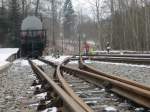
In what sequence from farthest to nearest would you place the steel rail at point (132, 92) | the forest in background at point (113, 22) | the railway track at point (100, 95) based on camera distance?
the forest in background at point (113, 22), the steel rail at point (132, 92), the railway track at point (100, 95)

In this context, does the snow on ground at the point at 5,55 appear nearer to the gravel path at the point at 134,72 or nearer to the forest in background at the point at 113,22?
the gravel path at the point at 134,72

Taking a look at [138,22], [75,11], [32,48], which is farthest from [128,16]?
[75,11]

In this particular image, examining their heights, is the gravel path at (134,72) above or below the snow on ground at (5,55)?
below

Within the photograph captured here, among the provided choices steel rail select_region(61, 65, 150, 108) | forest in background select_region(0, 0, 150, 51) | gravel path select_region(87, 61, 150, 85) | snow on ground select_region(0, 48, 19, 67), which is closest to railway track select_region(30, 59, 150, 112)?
steel rail select_region(61, 65, 150, 108)

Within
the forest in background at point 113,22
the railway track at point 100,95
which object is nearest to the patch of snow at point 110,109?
the railway track at point 100,95

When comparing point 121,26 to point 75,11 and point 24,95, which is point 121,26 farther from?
point 75,11

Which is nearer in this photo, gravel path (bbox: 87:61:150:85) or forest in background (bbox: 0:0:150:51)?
gravel path (bbox: 87:61:150:85)

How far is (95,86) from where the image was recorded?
420 inches

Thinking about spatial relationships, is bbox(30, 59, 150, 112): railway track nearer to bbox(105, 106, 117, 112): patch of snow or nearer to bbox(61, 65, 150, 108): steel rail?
bbox(61, 65, 150, 108): steel rail

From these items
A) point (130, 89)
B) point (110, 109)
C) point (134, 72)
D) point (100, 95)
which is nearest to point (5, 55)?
point (134, 72)

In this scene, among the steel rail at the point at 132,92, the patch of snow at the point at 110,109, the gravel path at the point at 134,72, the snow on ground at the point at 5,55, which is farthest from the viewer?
the snow on ground at the point at 5,55

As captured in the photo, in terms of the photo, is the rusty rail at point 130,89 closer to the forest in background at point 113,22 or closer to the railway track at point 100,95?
the railway track at point 100,95

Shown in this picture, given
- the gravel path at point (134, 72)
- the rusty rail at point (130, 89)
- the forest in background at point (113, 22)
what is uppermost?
the forest in background at point (113, 22)

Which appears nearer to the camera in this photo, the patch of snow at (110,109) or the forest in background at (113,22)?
the patch of snow at (110,109)
